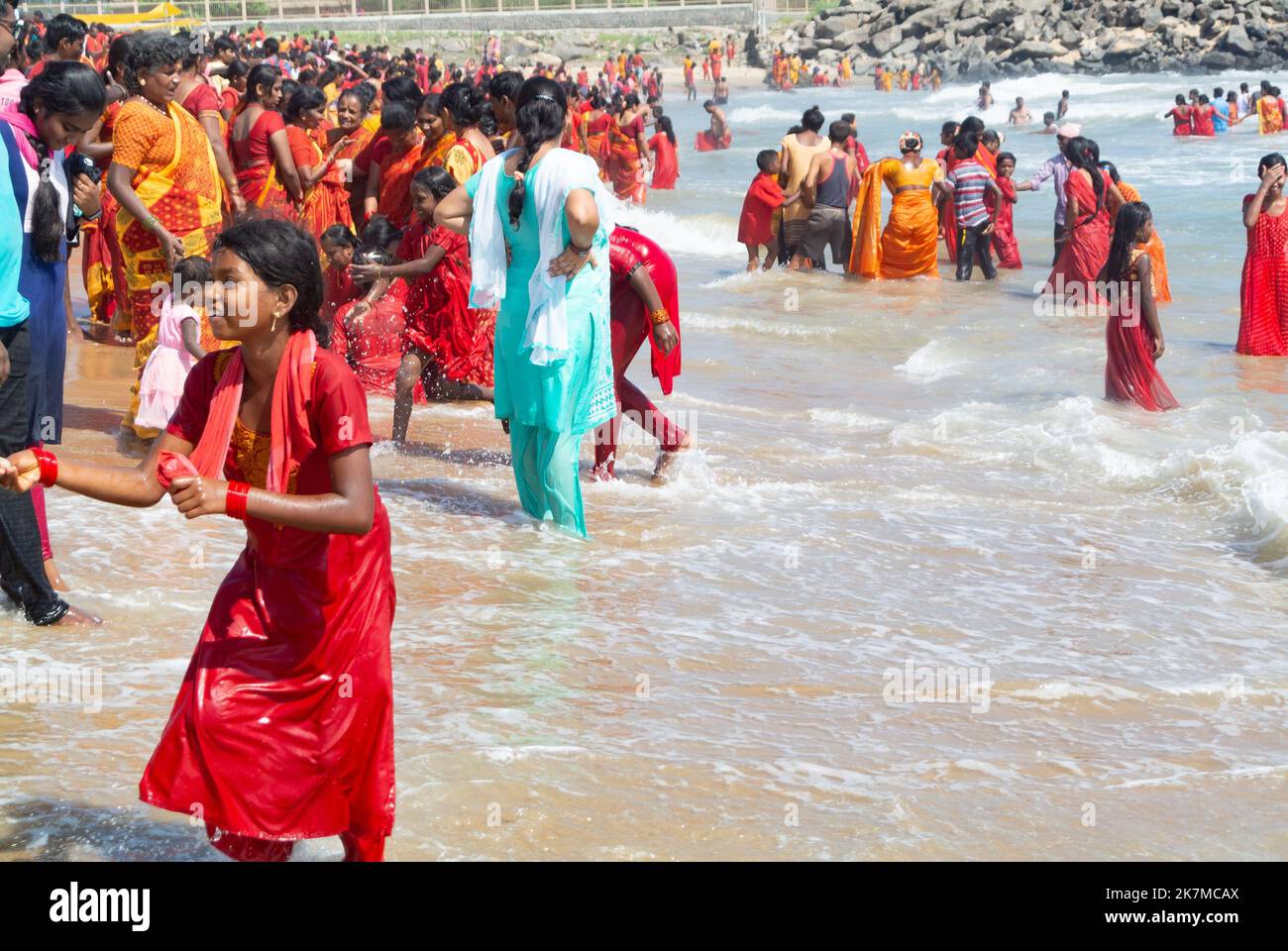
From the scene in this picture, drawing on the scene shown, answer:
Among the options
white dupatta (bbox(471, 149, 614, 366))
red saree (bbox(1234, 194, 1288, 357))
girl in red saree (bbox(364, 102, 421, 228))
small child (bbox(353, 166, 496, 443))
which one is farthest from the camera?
red saree (bbox(1234, 194, 1288, 357))

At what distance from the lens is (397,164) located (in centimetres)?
937

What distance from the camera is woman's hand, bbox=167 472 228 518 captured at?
113 inches

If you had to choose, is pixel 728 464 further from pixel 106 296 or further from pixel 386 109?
pixel 106 296

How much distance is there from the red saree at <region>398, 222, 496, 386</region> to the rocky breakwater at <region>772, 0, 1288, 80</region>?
4745cm

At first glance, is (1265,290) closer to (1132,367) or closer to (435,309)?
(1132,367)

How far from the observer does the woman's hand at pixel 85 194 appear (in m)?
5.34

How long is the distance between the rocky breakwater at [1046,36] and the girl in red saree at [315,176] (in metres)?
46.0

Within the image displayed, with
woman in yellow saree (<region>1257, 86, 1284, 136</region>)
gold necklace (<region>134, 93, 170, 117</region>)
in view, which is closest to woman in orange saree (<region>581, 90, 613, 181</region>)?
gold necklace (<region>134, 93, 170, 117</region>)

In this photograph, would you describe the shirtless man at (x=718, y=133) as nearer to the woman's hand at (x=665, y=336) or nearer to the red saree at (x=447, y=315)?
the red saree at (x=447, y=315)

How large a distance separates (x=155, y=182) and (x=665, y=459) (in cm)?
261

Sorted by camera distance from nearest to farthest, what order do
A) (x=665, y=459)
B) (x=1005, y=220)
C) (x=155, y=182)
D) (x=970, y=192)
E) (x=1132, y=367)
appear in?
(x=155, y=182) → (x=665, y=459) → (x=1132, y=367) → (x=970, y=192) → (x=1005, y=220)

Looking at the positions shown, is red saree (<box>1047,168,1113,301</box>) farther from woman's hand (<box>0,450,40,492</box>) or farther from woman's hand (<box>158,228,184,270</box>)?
woman's hand (<box>0,450,40,492</box>)

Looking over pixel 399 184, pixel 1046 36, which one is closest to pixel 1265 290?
pixel 399 184

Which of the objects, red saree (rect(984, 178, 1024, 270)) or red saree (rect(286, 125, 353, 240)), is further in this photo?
red saree (rect(984, 178, 1024, 270))
